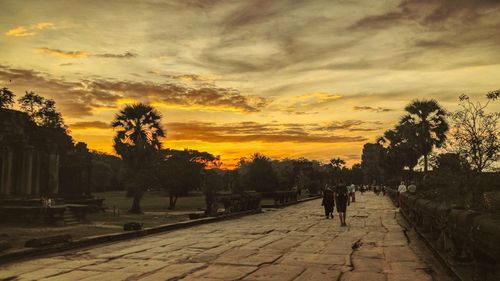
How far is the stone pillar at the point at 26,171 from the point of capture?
33.3 metres

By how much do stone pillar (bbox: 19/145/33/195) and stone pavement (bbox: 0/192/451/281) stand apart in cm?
2294

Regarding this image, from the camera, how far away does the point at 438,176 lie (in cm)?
1897

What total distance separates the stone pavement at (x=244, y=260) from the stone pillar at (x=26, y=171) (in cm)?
2294

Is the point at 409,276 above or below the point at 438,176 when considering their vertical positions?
below

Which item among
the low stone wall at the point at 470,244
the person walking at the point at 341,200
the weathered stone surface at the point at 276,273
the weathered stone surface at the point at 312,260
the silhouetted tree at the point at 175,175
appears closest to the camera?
the low stone wall at the point at 470,244

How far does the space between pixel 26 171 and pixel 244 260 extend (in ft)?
94.1

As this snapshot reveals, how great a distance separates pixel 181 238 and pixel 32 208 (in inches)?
470

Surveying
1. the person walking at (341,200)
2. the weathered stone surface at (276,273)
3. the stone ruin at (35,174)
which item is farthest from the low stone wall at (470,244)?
the stone ruin at (35,174)

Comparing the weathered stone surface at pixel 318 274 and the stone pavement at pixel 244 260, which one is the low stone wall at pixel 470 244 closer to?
the stone pavement at pixel 244 260

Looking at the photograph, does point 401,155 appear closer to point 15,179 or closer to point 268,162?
point 268,162

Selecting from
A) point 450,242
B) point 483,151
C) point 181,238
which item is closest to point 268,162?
point 483,151

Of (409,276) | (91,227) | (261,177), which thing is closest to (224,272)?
(409,276)

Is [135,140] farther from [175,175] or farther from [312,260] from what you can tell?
[312,260]

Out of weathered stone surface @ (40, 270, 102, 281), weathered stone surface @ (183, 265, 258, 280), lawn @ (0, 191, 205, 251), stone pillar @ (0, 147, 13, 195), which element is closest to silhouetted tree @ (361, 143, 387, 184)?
lawn @ (0, 191, 205, 251)
